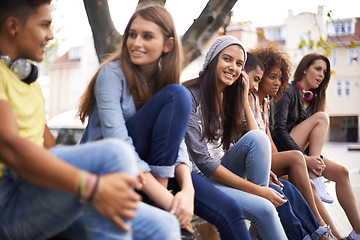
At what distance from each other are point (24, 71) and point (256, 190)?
160cm

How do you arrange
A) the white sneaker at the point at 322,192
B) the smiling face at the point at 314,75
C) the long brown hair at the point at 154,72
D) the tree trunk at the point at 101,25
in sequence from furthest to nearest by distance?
1. the tree trunk at the point at 101,25
2. the smiling face at the point at 314,75
3. the white sneaker at the point at 322,192
4. the long brown hair at the point at 154,72

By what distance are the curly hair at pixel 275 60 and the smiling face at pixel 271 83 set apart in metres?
0.04

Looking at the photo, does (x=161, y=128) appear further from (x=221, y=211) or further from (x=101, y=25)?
(x=101, y=25)

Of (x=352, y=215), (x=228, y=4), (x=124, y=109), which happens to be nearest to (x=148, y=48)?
(x=124, y=109)

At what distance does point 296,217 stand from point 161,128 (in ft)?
4.97

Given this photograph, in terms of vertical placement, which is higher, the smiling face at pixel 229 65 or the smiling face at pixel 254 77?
the smiling face at pixel 229 65

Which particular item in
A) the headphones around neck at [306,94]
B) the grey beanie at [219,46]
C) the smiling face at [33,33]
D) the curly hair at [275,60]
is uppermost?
the smiling face at [33,33]

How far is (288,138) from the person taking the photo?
3.91 m

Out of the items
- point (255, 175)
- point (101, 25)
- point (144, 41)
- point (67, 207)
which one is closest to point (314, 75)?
point (255, 175)

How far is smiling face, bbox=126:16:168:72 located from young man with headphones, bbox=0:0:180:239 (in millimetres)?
604

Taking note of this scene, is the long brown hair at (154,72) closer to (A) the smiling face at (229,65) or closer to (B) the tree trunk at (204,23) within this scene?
(A) the smiling face at (229,65)

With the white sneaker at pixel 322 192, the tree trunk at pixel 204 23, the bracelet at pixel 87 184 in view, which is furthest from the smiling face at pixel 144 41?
the tree trunk at pixel 204 23

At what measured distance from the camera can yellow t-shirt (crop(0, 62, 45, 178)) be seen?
160 centimetres

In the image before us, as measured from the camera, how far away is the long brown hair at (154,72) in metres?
2.21
